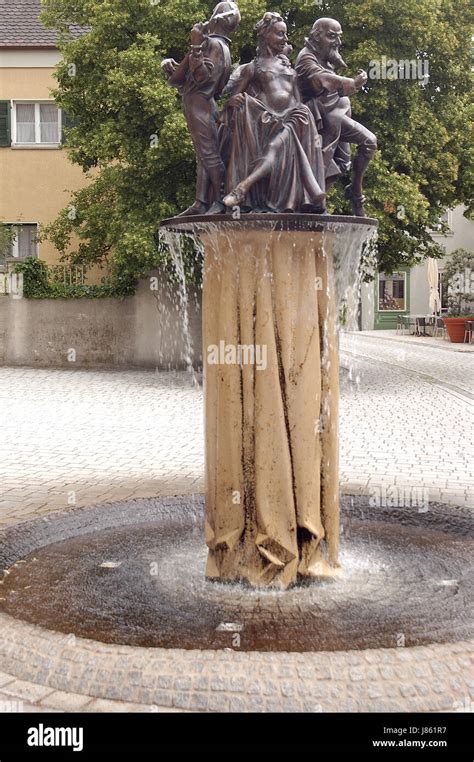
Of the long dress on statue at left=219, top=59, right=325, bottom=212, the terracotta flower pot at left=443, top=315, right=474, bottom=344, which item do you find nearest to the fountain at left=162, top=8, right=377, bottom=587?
the long dress on statue at left=219, top=59, right=325, bottom=212

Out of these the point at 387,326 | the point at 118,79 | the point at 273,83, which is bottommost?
the point at 387,326

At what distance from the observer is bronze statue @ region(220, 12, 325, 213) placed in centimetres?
569

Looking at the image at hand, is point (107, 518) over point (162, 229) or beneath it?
beneath

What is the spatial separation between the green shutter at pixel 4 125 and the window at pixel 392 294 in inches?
934

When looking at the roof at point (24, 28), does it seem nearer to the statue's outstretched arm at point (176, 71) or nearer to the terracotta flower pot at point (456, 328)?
the terracotta flower pot at point (456, 328)

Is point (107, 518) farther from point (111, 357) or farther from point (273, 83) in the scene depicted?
point (111, 357)

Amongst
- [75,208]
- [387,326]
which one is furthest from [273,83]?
[387,326]

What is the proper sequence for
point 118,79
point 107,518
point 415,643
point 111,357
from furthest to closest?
point 111,357 < point 118,79 < point 107,518 < point 415,643

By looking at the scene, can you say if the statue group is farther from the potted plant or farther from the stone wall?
the potted plant

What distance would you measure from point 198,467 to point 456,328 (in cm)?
2520

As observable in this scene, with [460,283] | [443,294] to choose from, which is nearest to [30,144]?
[460,283]

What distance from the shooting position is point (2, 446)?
1210 centimetres

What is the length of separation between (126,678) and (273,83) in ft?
11.8

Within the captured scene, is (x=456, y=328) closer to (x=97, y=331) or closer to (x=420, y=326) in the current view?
(x=420, y=326)
